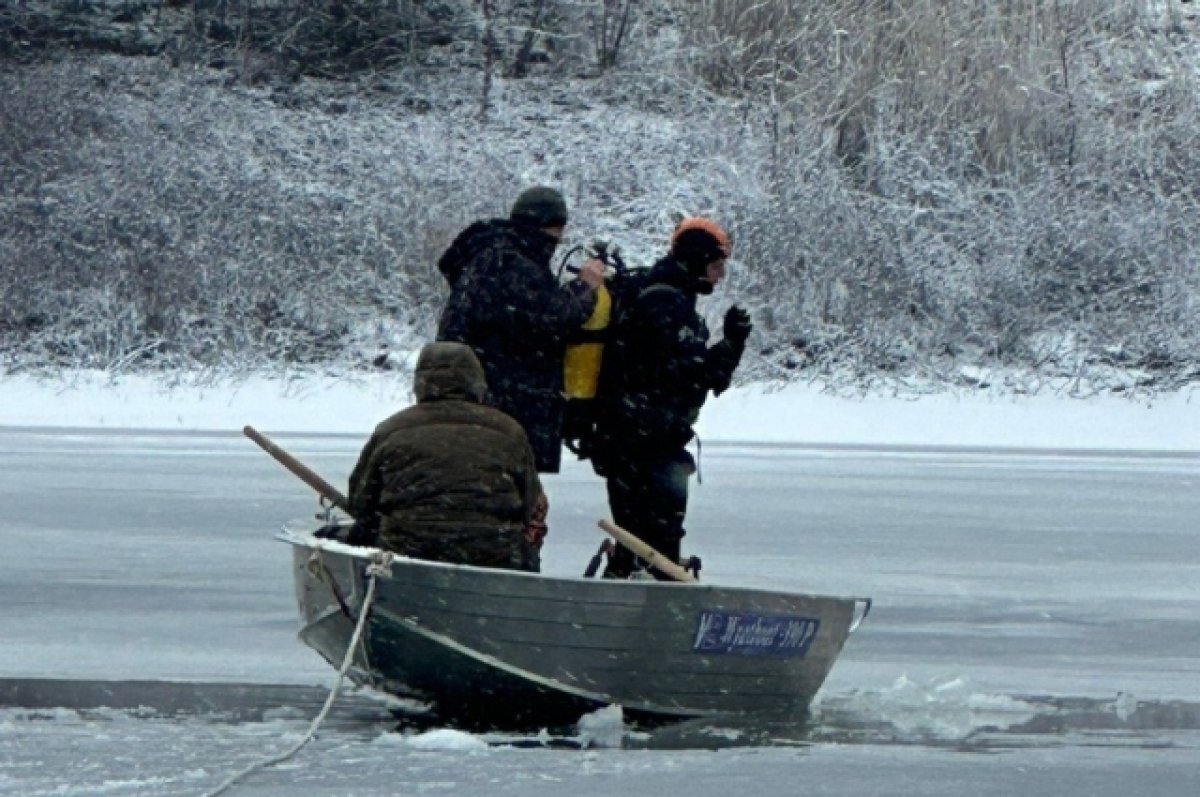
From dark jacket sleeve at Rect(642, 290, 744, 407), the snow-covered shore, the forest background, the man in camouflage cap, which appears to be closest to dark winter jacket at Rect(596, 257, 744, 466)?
dark jacket sleeve at Rect(642, 290, 744, 407)

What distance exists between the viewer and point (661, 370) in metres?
8.12

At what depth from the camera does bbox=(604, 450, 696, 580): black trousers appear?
Result: 8.18 m

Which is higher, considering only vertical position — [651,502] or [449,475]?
[449,475]

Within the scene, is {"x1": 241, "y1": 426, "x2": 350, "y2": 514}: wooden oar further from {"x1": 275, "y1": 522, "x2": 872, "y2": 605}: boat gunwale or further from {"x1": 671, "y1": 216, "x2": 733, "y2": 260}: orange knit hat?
{"x1": 671, "y1": 216, "x2": 733, "y2": 260}: orange knit hat

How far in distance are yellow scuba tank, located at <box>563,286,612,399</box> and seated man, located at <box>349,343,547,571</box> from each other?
4.14 feet

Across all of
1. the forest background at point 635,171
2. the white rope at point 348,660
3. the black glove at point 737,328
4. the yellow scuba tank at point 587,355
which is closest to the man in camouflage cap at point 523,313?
the yellow scuba tank at point 587,355

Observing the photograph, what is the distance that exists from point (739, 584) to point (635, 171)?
16089 mm

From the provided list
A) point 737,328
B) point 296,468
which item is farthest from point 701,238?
point 296,468

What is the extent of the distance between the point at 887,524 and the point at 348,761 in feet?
22.6

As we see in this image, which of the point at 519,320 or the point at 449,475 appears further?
the point at 519,320

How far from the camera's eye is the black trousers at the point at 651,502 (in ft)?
26.8

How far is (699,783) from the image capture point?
6.46 meters

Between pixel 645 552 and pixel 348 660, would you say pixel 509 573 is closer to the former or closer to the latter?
pixel 348 660

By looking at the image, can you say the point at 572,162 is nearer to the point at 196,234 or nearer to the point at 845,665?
the point at 196,234
